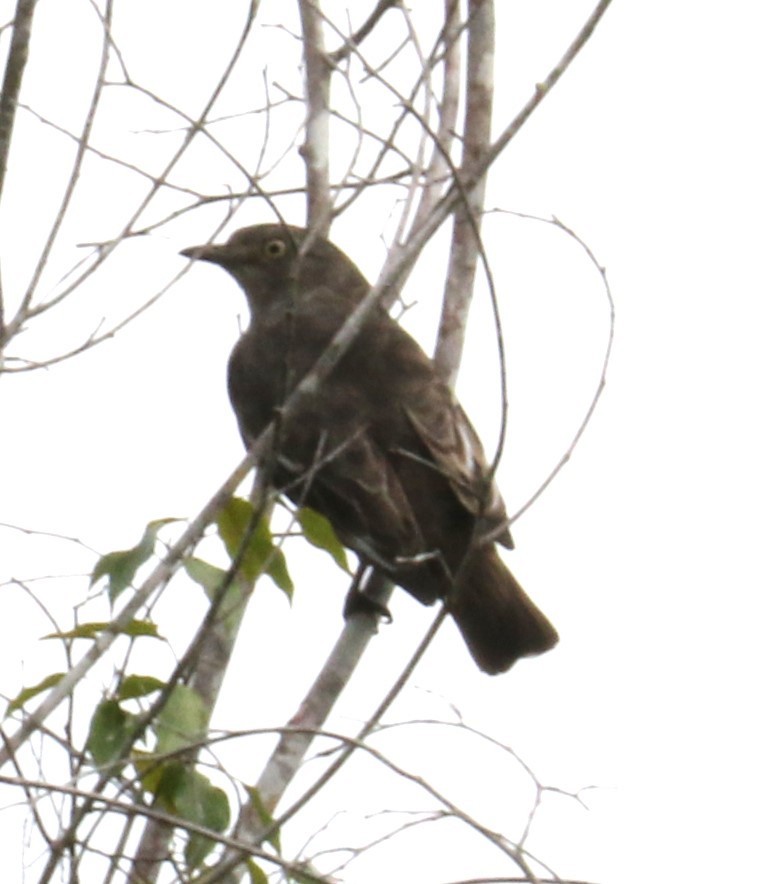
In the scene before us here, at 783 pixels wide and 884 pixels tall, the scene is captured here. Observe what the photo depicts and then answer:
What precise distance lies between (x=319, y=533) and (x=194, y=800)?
0.70 m

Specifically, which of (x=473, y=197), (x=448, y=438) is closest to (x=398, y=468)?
(x=448, y=438)

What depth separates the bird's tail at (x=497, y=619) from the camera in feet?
20.8

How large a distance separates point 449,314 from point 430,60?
1.18 meters

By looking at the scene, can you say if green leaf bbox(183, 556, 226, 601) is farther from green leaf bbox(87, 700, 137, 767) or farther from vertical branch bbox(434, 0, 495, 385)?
vertical branch bbox(434, 0, 495, 385)

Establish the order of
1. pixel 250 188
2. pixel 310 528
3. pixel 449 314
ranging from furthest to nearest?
pixel 449 314 → pixel 250 188 → pixel 310 528

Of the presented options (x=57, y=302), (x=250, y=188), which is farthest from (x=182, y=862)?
(x=250, y=188)

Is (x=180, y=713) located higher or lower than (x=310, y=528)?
lower

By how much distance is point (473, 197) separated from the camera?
228 inches

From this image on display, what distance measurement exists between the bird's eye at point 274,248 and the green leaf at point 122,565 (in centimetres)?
315

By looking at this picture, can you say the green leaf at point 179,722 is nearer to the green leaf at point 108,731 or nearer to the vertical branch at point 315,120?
the green leaf at point 108,731

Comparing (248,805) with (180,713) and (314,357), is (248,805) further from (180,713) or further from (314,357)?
(314,357)

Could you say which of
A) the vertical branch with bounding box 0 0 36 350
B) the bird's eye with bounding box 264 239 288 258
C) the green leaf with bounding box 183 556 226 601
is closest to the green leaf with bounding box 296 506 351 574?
the green leaf with bounding box 183 556 226 601

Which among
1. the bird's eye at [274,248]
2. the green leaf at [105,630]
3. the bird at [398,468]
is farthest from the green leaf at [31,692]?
the bird's eye at [274,248]

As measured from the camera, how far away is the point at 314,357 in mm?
6398
